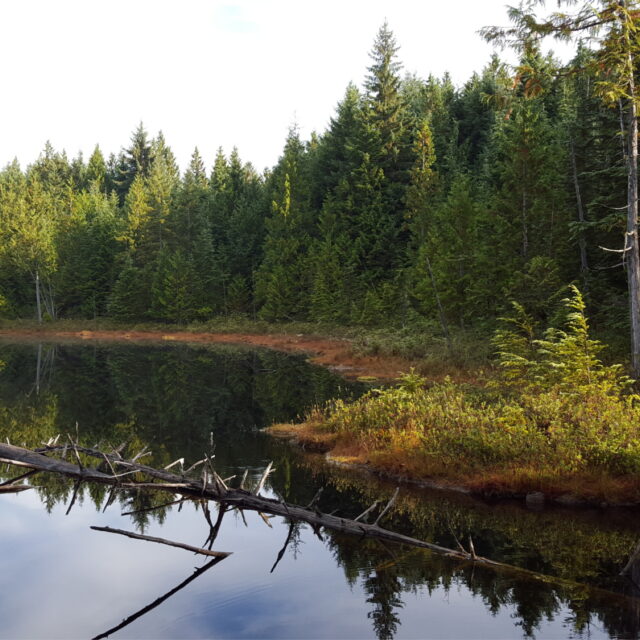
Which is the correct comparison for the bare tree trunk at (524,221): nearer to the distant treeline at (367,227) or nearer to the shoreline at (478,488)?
the distant treeline at (367,227)

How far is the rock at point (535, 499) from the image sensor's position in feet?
38.3

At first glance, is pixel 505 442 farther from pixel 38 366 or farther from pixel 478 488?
pixel 38 366

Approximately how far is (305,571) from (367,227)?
49581mm

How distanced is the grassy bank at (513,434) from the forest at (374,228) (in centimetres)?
732

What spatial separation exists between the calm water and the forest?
1283 cm

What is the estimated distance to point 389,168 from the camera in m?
59.8

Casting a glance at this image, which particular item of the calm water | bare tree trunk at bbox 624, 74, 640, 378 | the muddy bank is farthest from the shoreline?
the muddy bank

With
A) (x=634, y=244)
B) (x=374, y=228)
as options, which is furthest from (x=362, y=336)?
(x=634, y=244)

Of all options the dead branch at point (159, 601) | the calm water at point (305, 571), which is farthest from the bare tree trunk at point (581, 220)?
the dead branch at point (159, 601)

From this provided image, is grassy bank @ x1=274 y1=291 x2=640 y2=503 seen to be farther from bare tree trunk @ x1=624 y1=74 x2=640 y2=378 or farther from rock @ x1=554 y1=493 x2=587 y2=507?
bare tree trunk @ x1=624 y1=74 x2=640 y2=378

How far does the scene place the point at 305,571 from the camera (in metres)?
9.23

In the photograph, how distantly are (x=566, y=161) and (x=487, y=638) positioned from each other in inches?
1019

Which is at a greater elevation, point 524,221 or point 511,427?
point 524,221

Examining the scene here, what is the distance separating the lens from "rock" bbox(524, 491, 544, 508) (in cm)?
1167
